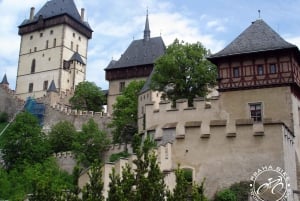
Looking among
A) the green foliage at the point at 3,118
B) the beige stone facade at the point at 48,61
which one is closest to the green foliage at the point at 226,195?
the green foliage at the point at 3,118

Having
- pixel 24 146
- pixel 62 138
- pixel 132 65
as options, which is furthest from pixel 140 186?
pixel 132 65

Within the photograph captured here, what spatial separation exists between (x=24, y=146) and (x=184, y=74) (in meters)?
16.9

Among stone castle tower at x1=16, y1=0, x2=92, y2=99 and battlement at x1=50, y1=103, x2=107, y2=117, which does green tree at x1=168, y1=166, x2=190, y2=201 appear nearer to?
battlement at x1=50, y1=103, x2=107, y2=117

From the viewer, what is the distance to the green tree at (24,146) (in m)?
40.9

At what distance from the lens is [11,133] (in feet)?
143

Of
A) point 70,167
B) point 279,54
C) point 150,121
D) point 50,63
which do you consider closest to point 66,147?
point 70,167

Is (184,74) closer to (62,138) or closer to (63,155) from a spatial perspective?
(63,155)

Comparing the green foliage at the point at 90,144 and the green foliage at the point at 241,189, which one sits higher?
the green foliage at the point at 90,144

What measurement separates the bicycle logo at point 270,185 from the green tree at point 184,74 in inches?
430

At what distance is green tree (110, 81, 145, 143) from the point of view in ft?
138

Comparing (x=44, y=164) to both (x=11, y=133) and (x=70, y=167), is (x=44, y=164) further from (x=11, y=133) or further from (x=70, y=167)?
(x=11, y=133)

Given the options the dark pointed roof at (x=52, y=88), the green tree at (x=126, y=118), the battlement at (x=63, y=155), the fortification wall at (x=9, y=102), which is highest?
the dark pointed roof at (x=52, y=88)

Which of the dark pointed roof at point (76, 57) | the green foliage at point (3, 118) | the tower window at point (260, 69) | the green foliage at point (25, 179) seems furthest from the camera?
the dark pointed roof at point (76, 57)

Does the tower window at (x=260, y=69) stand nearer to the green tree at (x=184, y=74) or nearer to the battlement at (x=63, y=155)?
the green tree at (x=184, y=74)
